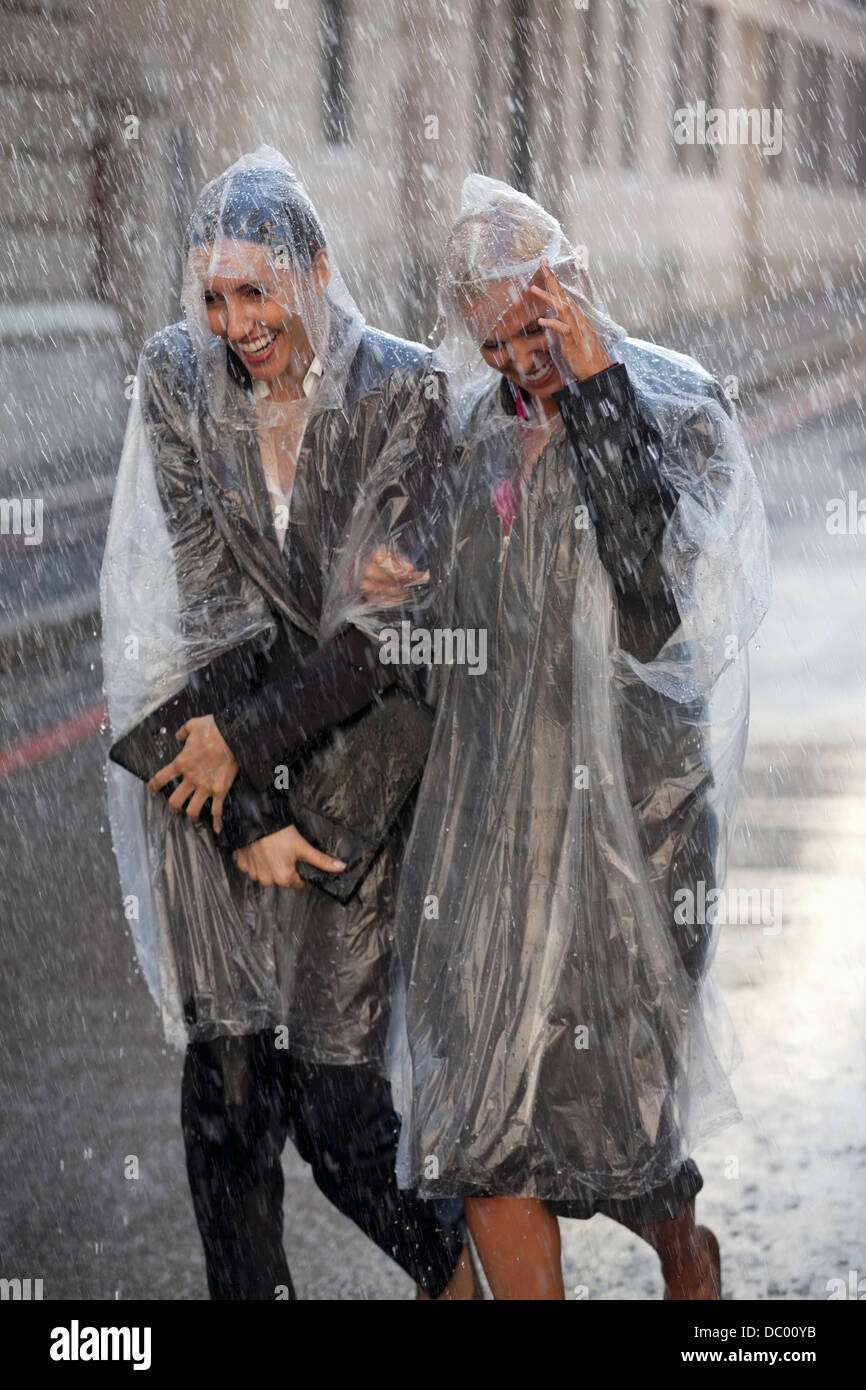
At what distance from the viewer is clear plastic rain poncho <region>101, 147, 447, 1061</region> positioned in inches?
107

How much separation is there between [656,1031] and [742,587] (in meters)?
Result: 0.64

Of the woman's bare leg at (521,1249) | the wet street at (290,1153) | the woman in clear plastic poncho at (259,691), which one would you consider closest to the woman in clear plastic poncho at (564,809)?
the woman's bare leg at (521,1249)

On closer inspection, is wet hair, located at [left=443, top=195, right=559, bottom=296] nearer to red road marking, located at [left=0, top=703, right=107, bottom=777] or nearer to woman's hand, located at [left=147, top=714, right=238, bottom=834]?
woman's hand, located at [left=147, top=714, right=238, bottom=834]

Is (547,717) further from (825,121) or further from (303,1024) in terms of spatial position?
(825,121)

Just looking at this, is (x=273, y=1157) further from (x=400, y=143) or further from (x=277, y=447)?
(x=400, y=143)

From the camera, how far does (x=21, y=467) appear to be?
10.8 meters

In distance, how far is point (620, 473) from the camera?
2617 mm

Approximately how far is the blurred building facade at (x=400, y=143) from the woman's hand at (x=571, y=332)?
8.48 m

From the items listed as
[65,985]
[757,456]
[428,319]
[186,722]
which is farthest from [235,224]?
[428,319]

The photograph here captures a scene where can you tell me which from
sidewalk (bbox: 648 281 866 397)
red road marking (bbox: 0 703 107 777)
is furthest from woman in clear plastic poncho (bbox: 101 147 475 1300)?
sidewalk (bbox: 648 281 866 397)

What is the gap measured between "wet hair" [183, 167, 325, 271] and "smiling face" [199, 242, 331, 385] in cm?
2

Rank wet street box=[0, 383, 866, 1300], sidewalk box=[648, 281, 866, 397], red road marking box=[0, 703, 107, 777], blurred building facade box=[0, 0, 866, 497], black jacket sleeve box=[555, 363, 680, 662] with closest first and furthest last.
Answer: black jacket sleeve box=[555, 363, 680, 662]
wet street box=[0, 383, 866, 1300]
red road marking box=[0, 703, 107, 777]
blurred building facade box=[0, 0, 866, 497]
sidewalk box=[648, 281, 866, 397]

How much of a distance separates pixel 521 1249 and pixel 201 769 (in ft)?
2.67

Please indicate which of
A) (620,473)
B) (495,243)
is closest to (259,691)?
(620,473)
